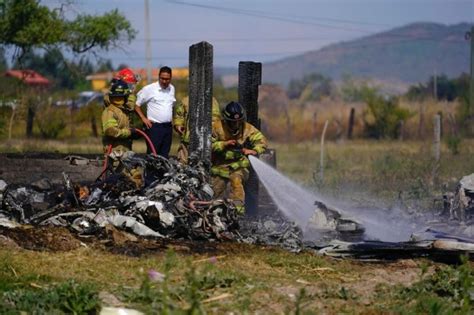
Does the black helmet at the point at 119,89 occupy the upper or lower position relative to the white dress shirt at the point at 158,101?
upper

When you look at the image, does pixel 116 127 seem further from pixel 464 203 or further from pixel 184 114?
pixel 464 203

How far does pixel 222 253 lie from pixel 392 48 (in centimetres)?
18527

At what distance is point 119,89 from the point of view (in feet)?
50.0

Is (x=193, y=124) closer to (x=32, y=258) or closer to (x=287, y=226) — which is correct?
(x=287, y=226)

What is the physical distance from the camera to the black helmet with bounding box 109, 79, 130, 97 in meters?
15.2

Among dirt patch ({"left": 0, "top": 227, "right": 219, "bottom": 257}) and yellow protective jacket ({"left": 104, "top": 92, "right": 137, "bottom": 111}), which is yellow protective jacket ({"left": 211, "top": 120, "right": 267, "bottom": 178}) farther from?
dirt patch ({"left": 0, "top": 227, "right": 219, "bottom": 257})

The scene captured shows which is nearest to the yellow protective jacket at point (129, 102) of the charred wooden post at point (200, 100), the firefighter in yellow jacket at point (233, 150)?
the charred wooden post at point (200, 100)

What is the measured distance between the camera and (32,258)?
1145 centimetres

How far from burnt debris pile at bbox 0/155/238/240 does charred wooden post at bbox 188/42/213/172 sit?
0.38 metres

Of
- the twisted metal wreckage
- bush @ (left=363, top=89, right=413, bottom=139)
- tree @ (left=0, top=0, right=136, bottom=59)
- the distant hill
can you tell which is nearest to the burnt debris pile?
the twisted metal wreckage

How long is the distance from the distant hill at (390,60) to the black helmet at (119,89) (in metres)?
149

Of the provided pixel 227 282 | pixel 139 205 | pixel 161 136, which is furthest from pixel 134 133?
pixel 227 282

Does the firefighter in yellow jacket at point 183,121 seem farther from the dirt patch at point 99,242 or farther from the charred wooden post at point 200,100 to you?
the dirt patch at point 99,242

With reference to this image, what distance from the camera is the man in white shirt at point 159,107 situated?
16.1 m
